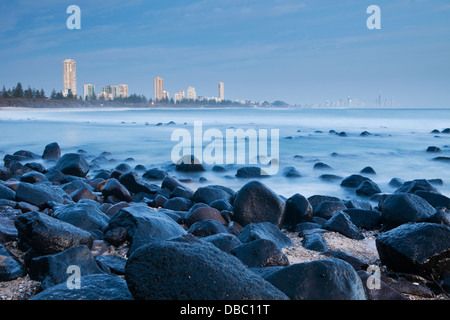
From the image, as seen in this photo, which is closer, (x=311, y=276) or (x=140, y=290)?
(x=140, y=290)

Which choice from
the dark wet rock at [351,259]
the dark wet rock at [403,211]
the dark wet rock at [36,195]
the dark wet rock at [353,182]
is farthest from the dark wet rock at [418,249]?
the dark wet rock at [353,182]

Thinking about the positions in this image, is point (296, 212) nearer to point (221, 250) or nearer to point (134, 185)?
point (221, 250)

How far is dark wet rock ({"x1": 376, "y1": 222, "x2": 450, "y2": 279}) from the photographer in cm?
301

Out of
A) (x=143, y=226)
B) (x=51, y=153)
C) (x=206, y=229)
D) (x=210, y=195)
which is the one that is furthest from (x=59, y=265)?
(x=51, y=153)

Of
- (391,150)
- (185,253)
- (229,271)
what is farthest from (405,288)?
(391,150)

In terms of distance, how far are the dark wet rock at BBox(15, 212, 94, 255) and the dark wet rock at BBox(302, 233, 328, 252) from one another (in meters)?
2.09

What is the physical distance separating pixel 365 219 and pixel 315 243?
56.4 inches

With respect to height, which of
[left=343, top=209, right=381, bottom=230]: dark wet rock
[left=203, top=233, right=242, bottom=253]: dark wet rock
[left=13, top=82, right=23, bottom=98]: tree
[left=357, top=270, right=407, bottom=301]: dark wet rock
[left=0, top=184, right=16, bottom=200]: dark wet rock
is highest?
[left=13, top=82, right=23, bottom=98]: tree

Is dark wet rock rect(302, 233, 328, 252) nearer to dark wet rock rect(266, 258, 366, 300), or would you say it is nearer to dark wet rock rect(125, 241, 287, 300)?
dark wet rock rect(266, 258, 366, 300)

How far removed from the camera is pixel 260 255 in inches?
116

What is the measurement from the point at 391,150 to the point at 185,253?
15.9 m

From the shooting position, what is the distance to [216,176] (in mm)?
9523

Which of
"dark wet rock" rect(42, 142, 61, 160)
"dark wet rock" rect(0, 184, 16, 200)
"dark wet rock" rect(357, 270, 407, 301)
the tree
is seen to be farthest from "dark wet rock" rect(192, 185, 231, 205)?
the tree

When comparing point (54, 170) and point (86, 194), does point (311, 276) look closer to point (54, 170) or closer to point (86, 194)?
point (86, 194)
